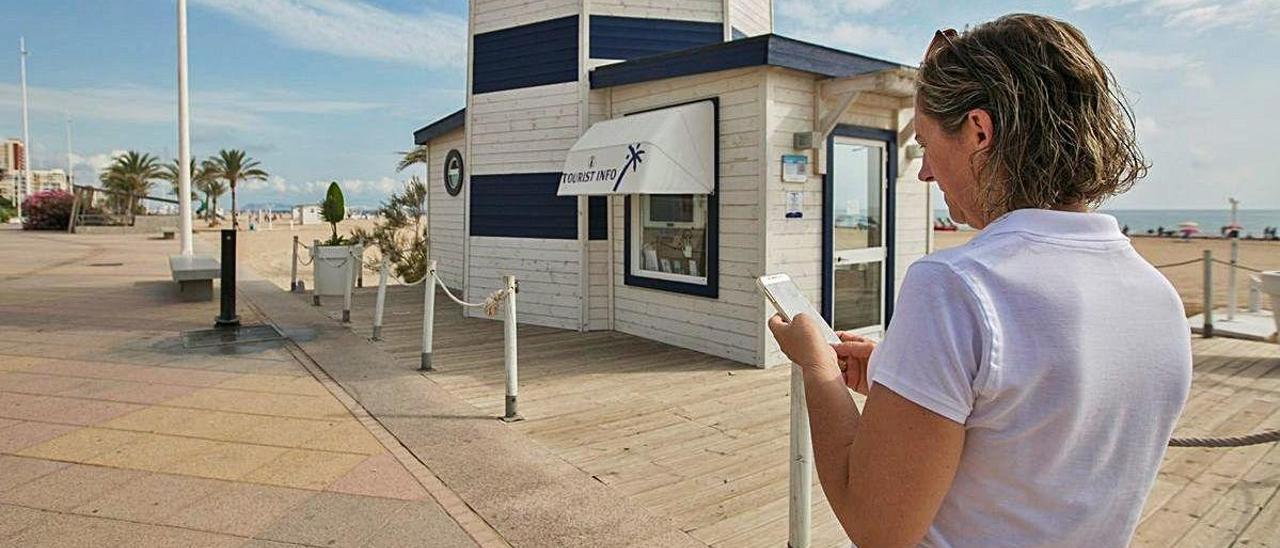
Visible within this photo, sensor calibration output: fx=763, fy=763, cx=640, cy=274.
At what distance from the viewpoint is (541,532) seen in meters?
3.14

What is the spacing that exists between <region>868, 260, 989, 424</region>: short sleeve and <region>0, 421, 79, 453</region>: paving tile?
492 cm

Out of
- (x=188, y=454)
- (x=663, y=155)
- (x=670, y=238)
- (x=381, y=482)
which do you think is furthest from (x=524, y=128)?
(x=381, y=482)

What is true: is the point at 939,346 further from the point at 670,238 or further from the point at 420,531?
the point at 670,238

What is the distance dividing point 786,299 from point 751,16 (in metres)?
8.36

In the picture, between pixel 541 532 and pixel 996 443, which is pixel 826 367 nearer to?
pixel 996 443

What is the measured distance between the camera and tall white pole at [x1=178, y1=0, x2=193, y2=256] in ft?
41.1

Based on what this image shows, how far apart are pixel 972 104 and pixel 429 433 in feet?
13.3

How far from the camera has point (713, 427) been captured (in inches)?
185

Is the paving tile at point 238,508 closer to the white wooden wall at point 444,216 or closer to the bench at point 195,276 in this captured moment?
the bench at point 195,276

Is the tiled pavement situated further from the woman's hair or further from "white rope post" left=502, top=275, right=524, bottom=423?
the woman's hair

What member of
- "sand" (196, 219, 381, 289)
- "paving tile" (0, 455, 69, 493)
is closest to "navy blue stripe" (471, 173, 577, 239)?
"paving tile" (0, 455, 69, 493)

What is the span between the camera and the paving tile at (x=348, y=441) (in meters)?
4.19

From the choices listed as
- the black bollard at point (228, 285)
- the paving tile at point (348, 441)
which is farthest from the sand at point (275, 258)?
the paving tile at point (348, 441)

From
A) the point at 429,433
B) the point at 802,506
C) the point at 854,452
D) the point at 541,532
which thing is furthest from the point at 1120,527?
the point at 429,433
